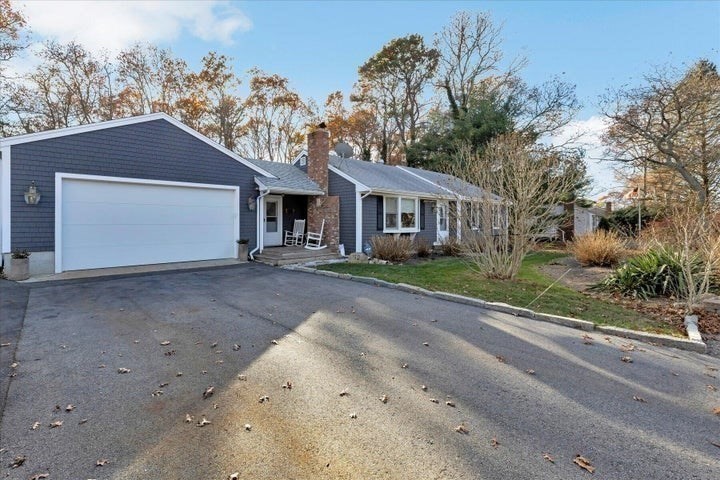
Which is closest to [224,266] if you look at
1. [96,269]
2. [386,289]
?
[96,269]

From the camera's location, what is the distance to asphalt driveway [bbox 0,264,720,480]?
2342mm

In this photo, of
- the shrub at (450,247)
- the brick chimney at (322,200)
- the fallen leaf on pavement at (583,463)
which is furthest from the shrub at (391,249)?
the fallen leaf on pavement at (583,463)

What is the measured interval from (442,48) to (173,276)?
1011 inches

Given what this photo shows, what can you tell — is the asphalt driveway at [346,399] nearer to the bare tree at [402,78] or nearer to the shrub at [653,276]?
the shrub at [653,276]

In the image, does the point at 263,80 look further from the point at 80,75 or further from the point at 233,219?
the point at 233,219

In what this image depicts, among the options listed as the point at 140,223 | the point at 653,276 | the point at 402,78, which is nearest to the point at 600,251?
the point at 653,276

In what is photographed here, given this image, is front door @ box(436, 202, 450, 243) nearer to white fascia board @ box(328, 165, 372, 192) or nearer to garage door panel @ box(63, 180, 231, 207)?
white fascia board @ box(328, 165, 372, 192)

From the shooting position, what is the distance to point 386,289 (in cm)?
793

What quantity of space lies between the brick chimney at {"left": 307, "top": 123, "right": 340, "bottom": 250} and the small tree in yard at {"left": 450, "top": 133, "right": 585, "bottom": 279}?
213 inches

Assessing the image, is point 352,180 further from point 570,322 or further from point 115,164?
point 570,322

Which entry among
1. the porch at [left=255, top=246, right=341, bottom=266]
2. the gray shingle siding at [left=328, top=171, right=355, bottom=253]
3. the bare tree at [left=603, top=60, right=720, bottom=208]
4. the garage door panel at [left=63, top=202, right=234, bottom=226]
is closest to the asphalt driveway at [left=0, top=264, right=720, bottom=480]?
the garage door panel at [left=63, top=202, right=234, bottom=226]

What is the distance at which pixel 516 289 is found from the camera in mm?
7883

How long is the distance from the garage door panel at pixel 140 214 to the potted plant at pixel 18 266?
116 cm

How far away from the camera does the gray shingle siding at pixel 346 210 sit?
13.2 metres
